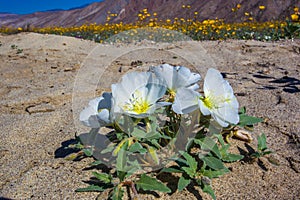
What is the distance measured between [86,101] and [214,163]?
1.66 metres

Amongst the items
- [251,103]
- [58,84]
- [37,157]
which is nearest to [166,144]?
[37,157]

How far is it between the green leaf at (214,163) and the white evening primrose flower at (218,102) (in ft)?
0.62

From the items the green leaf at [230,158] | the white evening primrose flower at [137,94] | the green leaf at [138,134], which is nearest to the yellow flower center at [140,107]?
the white evening primrose flower at [137,94]

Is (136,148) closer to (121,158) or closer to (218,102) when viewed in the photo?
(121,158)

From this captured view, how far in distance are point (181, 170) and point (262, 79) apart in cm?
204

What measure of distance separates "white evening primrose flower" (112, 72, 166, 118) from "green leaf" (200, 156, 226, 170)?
1.17ft

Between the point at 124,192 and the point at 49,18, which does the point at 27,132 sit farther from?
the point at 49,18

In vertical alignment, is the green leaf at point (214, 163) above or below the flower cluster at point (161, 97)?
below

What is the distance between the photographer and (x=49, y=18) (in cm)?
6059

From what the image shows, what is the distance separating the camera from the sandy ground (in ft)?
5.09

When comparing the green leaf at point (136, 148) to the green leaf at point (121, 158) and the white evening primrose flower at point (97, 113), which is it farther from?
the white evening primrose flower at point (97, 113)

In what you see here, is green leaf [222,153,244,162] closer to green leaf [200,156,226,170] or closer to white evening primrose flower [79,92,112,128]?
green leaf [200,156,226,170]

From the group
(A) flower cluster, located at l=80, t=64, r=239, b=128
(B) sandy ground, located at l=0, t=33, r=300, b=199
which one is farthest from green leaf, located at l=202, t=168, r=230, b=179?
(A) flower cluster, located at l=80, t=64, r=239, b=128

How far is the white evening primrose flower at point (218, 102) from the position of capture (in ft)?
4.30
